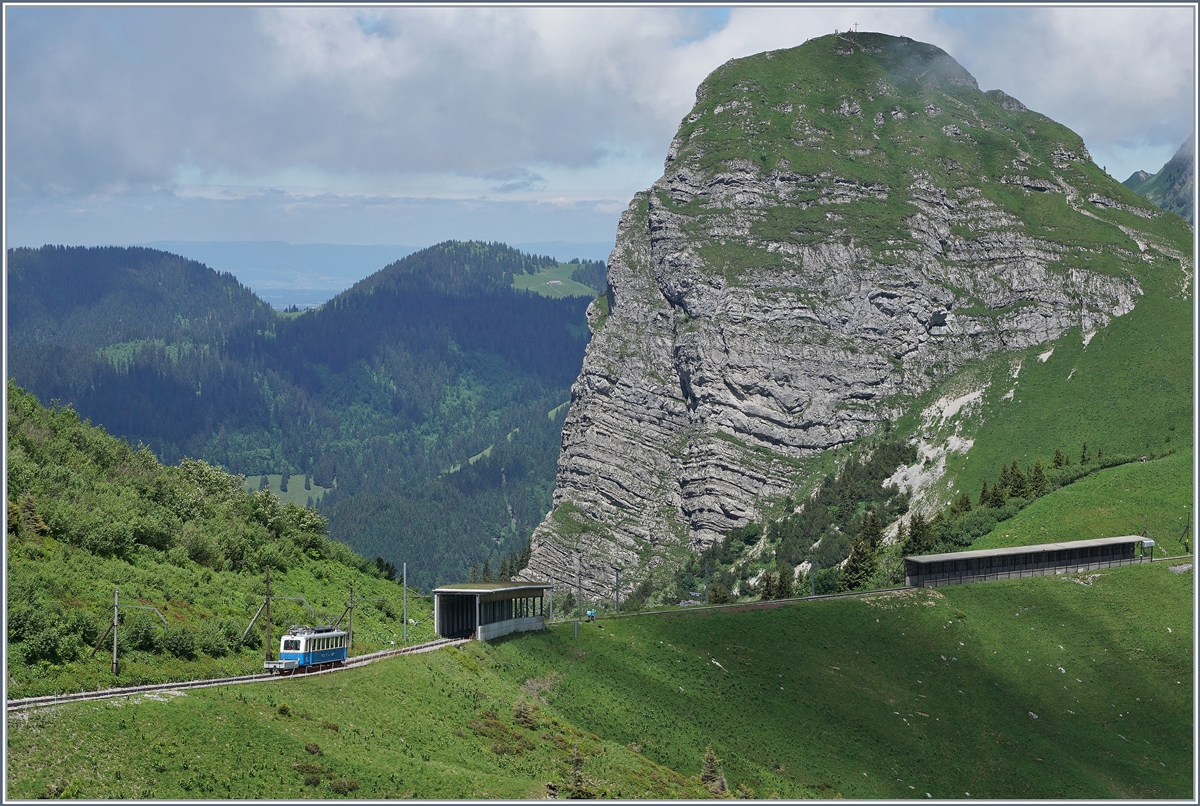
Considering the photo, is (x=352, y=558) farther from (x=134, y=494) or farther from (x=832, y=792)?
(x=832, y=792)

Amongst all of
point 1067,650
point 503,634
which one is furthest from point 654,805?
point 1067,650

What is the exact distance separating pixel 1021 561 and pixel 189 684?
99164 mm

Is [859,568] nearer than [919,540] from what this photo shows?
Yes

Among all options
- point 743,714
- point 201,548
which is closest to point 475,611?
point 201,548

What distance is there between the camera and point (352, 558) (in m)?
122

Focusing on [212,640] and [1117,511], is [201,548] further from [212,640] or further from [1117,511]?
[1117,511]

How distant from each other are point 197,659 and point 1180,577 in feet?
349

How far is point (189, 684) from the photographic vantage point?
2601 inches

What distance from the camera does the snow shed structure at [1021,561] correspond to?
13438cm

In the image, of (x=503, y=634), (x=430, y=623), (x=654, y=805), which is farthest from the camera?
(x=430, y=623)

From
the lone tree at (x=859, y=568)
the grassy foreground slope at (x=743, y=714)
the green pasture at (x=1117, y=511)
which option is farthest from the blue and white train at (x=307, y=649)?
the green pasture at (x=1117, y=511)

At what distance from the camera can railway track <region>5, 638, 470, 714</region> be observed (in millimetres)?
57375

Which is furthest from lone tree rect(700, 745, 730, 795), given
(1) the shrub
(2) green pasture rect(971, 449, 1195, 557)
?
(2) green pasture rect(971, 449, 1195, 557)

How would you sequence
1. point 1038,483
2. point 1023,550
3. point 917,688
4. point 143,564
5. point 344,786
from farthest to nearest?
point 1038,483, point 1023,550, point 917,688, point 143,564, point 344,786
